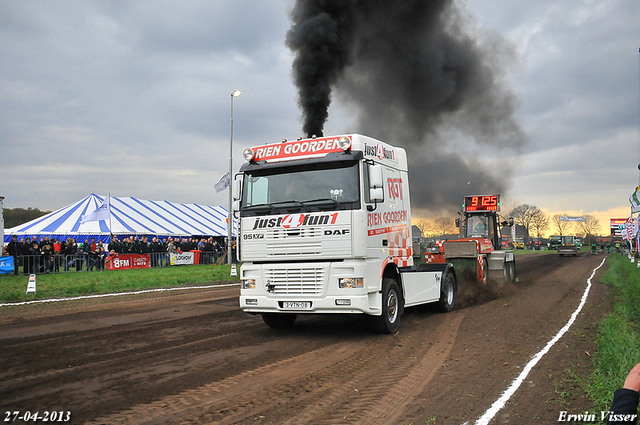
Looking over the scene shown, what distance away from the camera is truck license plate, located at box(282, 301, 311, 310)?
786 cm

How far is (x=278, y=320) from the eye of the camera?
9336mm

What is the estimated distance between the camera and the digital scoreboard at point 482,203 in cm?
1814

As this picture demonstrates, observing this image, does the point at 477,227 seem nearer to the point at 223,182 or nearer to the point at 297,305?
the point at 297,305

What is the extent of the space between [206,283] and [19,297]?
21.5ft

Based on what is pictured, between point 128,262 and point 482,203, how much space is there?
683 inches

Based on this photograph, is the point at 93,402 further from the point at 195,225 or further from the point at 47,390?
the point at 195,225

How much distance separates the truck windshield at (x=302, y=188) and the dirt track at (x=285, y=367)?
2221mm

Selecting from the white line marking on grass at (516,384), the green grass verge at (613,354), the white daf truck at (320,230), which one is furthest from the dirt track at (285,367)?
the white daf truck at (320,230)

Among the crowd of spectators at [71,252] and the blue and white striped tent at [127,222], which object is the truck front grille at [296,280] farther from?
the blue and white striped tent at [127,222]

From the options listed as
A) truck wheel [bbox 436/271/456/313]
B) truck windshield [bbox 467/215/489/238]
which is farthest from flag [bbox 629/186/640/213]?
truck wheel [bbox 436/271/456/313]

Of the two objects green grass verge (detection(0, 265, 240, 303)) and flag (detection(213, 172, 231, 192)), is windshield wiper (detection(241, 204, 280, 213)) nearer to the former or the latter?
green grass verge (detection(0, 265, 240, 303))

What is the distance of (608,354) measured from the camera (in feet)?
20.7

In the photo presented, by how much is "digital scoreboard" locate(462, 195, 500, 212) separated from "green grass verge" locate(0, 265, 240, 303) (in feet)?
32.4

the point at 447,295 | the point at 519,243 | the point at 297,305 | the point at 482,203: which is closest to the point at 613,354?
the point at 297,305
